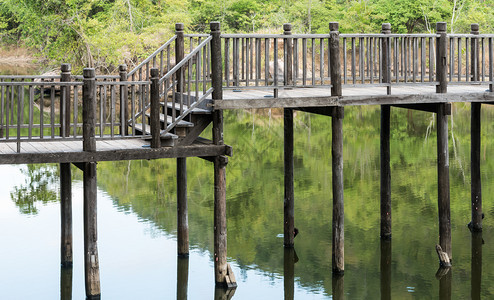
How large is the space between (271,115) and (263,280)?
27.9 m

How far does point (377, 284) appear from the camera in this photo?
15.5 meters

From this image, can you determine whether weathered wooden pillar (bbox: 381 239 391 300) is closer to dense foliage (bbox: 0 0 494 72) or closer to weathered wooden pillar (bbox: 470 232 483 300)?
weathered wooden pillar (bbox: 470 232 483 300)

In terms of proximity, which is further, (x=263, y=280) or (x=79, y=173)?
(x=79, y=173)

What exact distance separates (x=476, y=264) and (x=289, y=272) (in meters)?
3.87

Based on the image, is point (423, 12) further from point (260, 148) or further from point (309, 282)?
point (309, 282)

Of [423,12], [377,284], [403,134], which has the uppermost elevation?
[423,12]

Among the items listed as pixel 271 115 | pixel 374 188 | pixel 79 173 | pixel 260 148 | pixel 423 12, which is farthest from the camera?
pixel 423 12

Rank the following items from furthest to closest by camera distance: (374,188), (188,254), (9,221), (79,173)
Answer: (79,173) < (374,188) < (9,221) < (188,254)

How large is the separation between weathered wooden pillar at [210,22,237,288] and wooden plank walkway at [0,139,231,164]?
0.91 ft

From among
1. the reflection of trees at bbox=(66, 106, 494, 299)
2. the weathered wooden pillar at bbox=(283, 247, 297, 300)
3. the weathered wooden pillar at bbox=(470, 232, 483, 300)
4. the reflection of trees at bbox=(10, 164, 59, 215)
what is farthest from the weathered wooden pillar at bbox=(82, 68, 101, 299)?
the reflection of trees at bbox=(10, 164, 59, 215)

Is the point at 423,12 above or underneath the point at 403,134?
above

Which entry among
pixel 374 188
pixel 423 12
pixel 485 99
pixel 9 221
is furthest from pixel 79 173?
pixel 423 12

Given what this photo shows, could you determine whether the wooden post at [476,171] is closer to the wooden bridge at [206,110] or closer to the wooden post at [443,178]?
the wooden bridge at [206,110]

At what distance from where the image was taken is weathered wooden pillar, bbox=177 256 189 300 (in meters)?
15.4
